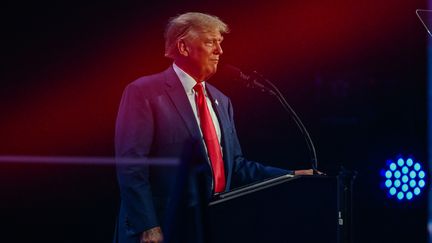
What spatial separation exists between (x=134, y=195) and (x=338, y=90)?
186 centimetres

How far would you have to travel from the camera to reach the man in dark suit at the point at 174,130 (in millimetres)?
2652

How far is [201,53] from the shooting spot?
2.95 metres

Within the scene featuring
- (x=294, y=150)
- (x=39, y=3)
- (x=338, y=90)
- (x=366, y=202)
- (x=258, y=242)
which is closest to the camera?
(x=258, y=242)

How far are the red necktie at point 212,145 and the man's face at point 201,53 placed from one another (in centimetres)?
16

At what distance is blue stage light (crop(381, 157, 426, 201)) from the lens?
2504 mm

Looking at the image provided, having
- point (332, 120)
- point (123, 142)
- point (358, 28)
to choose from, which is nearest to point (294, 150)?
point (332, 120)

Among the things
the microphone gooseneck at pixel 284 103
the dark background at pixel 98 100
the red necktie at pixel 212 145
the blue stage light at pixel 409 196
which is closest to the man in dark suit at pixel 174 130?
the red necktie at pixel 212 145

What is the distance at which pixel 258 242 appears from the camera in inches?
76.7

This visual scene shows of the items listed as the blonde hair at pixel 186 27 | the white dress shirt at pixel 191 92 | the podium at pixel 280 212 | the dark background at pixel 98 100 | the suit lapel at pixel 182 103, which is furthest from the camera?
the dark background at pixel 98 100

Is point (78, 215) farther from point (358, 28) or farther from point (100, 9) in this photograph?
point (358, 28)

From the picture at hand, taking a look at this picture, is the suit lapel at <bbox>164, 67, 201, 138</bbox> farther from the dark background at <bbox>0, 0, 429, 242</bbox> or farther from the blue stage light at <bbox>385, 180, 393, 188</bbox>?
the blue stage light at <bbox>385, 180, 393, 188</bbox>

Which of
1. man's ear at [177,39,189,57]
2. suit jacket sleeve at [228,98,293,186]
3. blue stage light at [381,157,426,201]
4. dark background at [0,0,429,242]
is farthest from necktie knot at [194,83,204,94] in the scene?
blue stage light at [381,157,426,201]

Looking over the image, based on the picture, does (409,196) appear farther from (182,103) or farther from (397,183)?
(182,103)

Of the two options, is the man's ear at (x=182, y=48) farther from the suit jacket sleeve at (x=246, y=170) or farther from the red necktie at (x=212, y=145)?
the suit jacket sleeve at (x=246, y=170)
